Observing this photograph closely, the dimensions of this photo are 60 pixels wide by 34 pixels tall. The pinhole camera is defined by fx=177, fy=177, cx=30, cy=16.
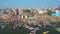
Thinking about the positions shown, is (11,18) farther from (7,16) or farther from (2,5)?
(2,5)

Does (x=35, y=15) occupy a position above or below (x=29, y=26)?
above

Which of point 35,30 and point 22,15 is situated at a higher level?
point 22,15

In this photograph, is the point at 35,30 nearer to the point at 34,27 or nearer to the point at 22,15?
the point at 34,27

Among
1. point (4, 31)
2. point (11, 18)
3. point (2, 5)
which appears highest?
point (2, 5)

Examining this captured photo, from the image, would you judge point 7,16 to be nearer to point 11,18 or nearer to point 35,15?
point 11,18

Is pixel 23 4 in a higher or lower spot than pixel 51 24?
higher

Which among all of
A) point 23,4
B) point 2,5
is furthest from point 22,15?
point 2,5

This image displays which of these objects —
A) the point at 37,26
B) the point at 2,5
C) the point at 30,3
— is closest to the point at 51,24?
the point at 37,26
